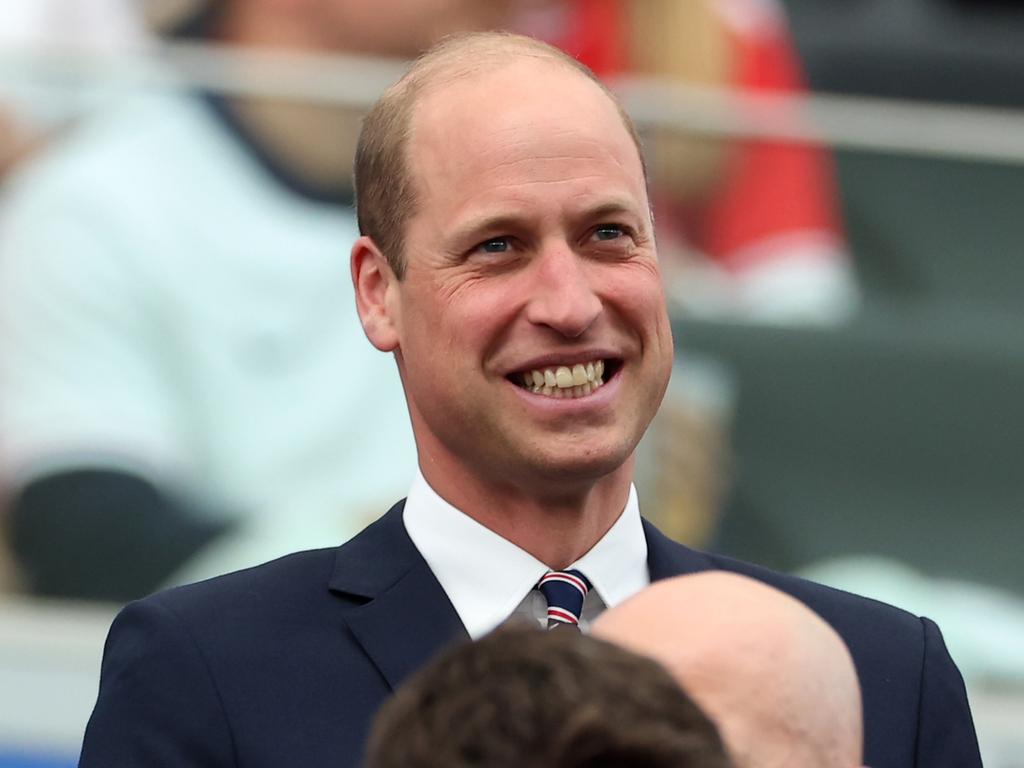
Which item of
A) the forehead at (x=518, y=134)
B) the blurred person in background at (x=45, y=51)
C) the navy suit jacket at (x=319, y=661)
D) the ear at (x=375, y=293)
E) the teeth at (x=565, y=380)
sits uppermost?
the blurred person in background at (x=45, y=51)

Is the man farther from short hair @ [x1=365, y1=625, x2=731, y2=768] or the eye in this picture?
short hair @ [x1=365, y1=625, x2=731, y2=768]

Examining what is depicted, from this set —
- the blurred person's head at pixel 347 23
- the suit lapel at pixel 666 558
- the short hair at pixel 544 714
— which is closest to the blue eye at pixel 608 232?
the suit lapel at pixel 666 558

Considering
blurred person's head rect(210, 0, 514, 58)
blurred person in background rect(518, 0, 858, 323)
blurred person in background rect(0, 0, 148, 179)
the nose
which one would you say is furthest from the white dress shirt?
blurred person's head rect(210, 0, 514, 58)

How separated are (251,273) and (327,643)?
8.08ft

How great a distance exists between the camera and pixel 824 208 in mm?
4797

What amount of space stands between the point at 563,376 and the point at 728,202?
2.71 m

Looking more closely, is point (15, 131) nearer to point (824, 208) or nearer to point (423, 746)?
point (824, 208)

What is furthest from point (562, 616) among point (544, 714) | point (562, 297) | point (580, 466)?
point (544, 714)

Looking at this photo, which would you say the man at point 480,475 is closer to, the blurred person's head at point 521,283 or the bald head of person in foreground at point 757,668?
the blurred person's head at point 521,283

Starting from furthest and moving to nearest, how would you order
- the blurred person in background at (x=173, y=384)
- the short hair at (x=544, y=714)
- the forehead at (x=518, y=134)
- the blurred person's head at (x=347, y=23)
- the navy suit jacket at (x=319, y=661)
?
the blurred person's head at (x=347, y=23)
the blurred person in background at (x=173, y=384)
the forehead at (x=518, y=134)
the navy suit jacket at (x=319, y=661)
the short hair at (x=544, y=714)

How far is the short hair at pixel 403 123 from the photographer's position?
2137 millimetres

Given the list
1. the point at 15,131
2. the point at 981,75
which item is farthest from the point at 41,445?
the point at 981,75

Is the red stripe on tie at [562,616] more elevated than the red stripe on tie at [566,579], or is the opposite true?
the red stripe on tie at [566,579]

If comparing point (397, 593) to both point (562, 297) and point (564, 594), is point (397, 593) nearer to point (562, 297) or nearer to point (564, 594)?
point (564, 594)
